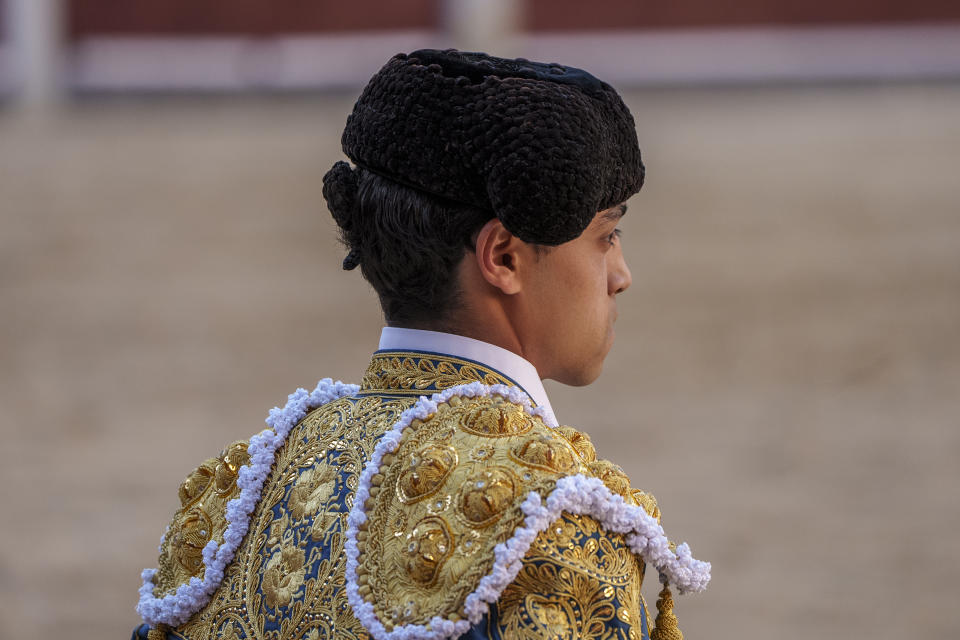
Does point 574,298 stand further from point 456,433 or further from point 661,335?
point 661,335

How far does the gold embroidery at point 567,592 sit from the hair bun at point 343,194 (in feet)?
1.56

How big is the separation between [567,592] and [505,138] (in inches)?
18.9

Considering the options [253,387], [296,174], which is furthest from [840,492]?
[296,174]

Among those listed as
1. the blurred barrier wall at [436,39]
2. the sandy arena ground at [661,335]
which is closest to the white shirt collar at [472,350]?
the sandy arena ground at [661,335]

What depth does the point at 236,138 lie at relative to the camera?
1173 cm

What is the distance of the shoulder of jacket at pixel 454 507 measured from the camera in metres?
1.31

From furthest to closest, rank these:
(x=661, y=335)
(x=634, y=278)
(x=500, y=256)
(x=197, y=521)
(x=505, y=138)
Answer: (x=634, y=278) < (x=661, y=335) < (x=197, y=521) < (x=500, y=256) < (x=505, y=138)

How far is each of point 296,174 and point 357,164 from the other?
32.4 feet

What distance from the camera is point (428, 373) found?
1535 millimetres

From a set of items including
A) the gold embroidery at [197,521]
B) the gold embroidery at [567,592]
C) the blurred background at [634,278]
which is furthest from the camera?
the blurred background at [634,278]

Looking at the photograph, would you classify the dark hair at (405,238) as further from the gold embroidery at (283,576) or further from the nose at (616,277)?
the gold embroidery at (283,576)

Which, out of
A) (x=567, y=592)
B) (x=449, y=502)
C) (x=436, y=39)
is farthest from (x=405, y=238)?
(x=436, y=39)

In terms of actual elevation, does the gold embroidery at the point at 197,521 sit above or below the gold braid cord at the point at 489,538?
below

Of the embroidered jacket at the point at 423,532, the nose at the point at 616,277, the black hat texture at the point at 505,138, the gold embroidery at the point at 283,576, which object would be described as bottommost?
the gold embroidery at the point at 283,576
